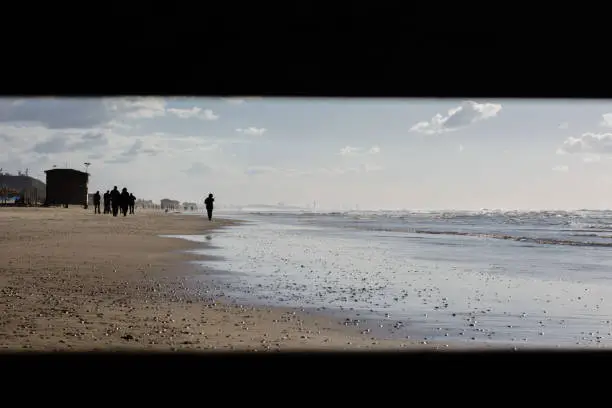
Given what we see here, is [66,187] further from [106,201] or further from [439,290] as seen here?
[439,290]

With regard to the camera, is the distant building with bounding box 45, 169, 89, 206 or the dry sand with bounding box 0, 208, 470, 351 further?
the distant building with bounding box 45, 169, 89, 206

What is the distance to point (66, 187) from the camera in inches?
2581

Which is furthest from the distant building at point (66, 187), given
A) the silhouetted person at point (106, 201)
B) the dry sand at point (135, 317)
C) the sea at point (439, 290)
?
the dry sand at point (135, 317)

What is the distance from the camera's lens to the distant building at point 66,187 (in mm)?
64713

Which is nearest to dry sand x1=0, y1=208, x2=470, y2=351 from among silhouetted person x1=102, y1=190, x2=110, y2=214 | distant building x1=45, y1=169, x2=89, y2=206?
silhouetted person x1=102, y1=190, x2=110, y2=214

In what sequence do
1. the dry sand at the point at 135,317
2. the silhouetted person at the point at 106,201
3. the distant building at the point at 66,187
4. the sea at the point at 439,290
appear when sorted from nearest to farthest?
the dry sand at the point at 135,317, the sea at the point at 439,290, the silhouetted person at the point at 106,201, the distant building at the point at 66,187

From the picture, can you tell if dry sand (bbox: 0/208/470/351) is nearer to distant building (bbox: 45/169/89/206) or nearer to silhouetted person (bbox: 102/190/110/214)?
silhouetted person (bbox: 102/190/110/214)

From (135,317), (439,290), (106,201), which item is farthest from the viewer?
(106,201)

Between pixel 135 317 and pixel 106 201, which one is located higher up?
pixel 106 201

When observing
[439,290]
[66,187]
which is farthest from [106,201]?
[439,290]

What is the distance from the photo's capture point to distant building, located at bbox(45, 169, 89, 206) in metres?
64.7

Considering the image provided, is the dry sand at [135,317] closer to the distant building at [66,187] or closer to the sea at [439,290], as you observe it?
the sea at [439,290]
